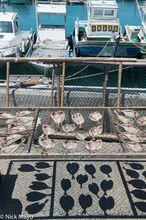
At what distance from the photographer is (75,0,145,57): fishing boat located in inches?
535

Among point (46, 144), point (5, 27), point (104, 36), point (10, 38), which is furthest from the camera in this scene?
point (104, 36)

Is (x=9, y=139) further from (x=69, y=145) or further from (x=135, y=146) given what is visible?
(x=135, y=146)

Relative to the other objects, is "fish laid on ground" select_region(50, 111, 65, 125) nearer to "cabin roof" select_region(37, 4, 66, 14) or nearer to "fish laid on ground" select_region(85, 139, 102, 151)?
"fish laid on ground" select_region(85, 139, 102, 151)

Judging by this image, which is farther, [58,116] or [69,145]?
[58,116]

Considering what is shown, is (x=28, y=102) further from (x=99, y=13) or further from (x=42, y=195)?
(x=99, y=13)

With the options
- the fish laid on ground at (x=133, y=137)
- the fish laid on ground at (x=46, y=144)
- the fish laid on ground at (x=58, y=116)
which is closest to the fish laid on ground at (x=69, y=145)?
the fish laid on ground at (x=46, y=144)

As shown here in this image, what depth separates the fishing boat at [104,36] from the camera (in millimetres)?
13586

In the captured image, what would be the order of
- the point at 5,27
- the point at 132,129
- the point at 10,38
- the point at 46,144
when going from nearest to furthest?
1. the point at 46,144
2. the point at 132,129
3. the point at 10,38
4. the point at 5,27

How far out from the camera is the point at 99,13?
15.4 m

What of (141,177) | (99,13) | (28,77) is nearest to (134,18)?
(99,13)

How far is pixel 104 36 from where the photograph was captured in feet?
48.9

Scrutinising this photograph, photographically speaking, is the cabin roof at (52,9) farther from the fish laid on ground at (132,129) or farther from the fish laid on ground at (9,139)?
the fish laid on ground at (9,139)

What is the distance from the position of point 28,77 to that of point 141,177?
18.7 ft

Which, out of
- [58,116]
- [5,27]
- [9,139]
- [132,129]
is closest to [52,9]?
[5,27]
